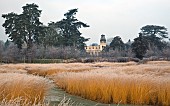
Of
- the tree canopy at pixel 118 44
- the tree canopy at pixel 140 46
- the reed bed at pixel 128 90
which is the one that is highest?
the tree canopy at pixel 118 44

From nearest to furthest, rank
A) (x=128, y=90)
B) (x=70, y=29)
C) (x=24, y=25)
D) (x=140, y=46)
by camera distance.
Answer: (x=128, y=90)
(x=140, y=46)
(x=24, y=25)
(x=70, y=29)

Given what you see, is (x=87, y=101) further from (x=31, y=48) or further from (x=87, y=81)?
(x=31, y=48)

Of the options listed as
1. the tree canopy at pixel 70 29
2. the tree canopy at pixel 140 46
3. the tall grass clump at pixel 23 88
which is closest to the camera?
the tall grass clump at pixel 23 88

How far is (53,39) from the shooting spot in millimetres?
79312

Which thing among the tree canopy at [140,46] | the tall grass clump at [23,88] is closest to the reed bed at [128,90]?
the tall grass clump at [23,88]

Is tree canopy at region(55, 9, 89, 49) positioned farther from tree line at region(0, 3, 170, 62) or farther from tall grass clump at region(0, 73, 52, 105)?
tall grass clump at region(0, 73, 52, 105)

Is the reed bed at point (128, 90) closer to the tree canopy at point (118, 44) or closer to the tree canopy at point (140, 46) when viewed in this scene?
the tree canopy at point (140, 46)

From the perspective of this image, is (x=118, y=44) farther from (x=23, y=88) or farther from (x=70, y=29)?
(x=23, y=88)

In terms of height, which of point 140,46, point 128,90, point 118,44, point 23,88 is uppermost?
point 118,44

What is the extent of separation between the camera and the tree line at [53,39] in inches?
2367

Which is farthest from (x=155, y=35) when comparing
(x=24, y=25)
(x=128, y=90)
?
(x=128, y=90)

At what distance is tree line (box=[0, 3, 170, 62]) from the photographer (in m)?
Result: 60.1

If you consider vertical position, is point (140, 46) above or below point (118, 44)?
below

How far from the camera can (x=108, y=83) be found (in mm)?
13398
